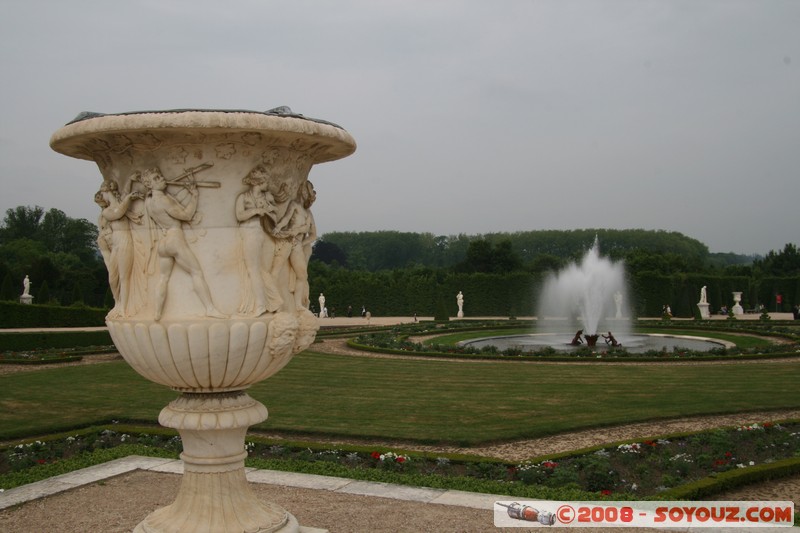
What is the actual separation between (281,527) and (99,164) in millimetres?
2884

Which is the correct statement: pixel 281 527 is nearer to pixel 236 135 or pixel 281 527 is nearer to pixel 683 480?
pixel 236 135

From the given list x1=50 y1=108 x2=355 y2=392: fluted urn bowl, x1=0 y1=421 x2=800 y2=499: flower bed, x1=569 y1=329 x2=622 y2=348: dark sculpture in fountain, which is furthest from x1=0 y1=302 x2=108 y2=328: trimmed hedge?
x1=50 y1=108 x2=355 y2=392: fluted urn bowl

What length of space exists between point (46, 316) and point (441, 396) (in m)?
21.5

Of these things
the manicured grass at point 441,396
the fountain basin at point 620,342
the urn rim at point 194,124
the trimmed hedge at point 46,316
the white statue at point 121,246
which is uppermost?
the urn rim at point 194,124

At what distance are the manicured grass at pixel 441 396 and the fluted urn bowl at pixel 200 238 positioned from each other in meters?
5.27

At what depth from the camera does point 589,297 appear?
96.3 feet

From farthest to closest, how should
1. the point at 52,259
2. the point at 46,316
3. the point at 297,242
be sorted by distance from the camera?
the point at 52,259 < the point at 46,316 < the point at 297,242

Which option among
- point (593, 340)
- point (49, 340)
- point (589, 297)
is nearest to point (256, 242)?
point (593, 340)

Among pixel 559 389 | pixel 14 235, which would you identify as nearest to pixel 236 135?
pixel 559 389

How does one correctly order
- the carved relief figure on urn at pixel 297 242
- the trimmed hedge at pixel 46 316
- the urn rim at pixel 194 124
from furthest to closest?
the trimmed hedge at pixel 46 316 → the carved relief figure on urn at pixel 297 242 → the urn rim at pixel 194 124

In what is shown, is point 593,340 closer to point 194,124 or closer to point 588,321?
point 588,321

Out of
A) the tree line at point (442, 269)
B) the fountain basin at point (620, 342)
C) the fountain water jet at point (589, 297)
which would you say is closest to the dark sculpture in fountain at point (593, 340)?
the fountain water jet at point (589, 297)

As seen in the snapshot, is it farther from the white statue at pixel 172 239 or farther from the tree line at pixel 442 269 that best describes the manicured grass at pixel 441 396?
the tree line at pixel 442 269

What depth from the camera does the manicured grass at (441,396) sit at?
10.9 metres
